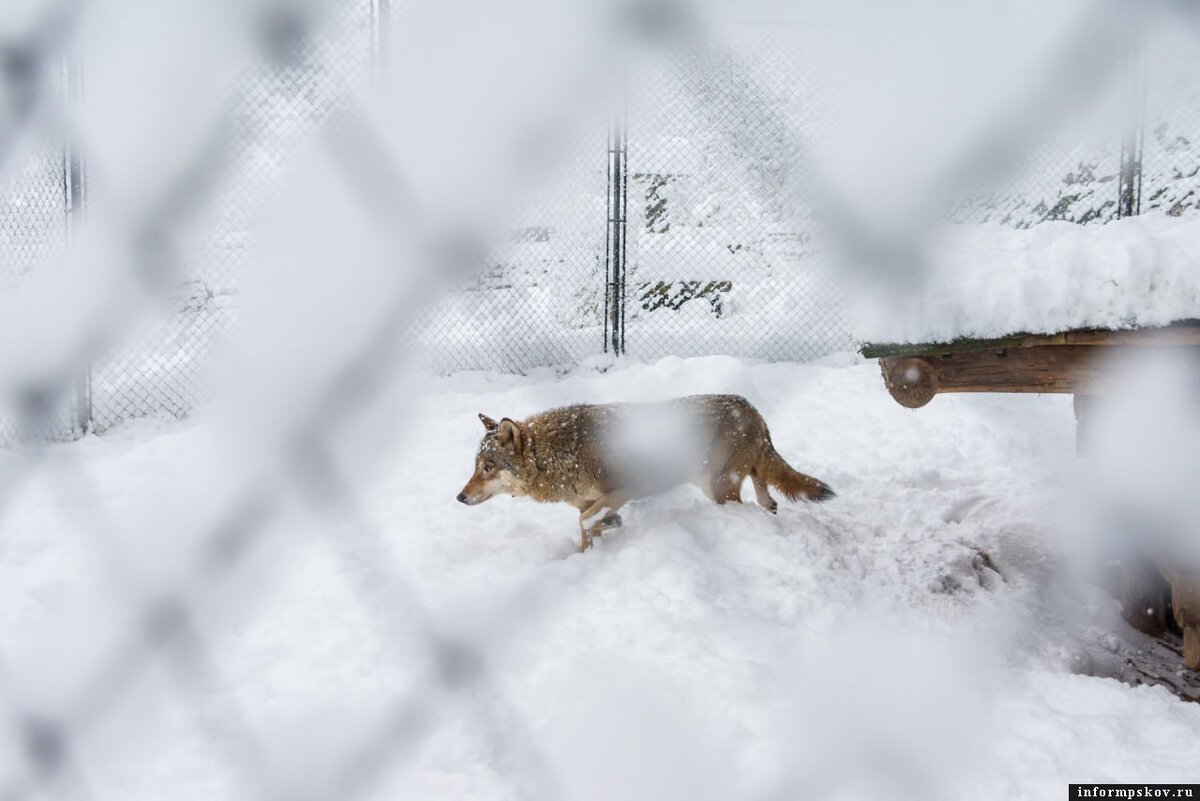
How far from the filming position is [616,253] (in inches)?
282

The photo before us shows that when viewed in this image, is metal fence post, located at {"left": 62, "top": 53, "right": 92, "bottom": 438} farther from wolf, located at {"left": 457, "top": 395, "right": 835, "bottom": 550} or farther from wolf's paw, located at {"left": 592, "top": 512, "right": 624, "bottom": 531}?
wolf's paw, located at {"left": 592, "top": 512, "right": 624, "bottom": 531}

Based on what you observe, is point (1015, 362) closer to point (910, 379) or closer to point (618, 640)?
point (910, 379)

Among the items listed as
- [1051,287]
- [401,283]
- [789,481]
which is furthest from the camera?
[789,481]

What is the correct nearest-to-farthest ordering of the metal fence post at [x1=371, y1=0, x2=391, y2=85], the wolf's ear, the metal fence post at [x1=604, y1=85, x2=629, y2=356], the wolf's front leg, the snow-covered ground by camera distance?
the metal fence post at [x1=371, y1=0, x2=391, y2=85]
the snow-covered ground
the wolf's front leg
the wolf's ear
the metal fence post at [x1=604, y1=85, x2=629, y2=356]

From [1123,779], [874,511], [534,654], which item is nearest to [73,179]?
[534,654]

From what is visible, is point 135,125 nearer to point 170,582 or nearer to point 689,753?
point 689,753

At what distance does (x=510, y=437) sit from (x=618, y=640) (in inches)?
63.1

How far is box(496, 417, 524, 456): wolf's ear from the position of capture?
4.27 metres

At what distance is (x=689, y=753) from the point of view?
2.24 m

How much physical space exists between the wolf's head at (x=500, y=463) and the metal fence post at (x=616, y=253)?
3200 millimetres

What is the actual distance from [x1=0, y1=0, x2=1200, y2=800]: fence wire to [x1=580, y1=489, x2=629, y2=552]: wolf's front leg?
3.23 ft

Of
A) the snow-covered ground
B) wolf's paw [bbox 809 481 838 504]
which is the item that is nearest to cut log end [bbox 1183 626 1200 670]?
the snow-covered ground

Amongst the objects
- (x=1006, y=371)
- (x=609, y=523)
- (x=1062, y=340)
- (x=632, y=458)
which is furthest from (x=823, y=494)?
(x=1062, y=340)

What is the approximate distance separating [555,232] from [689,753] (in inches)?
150
